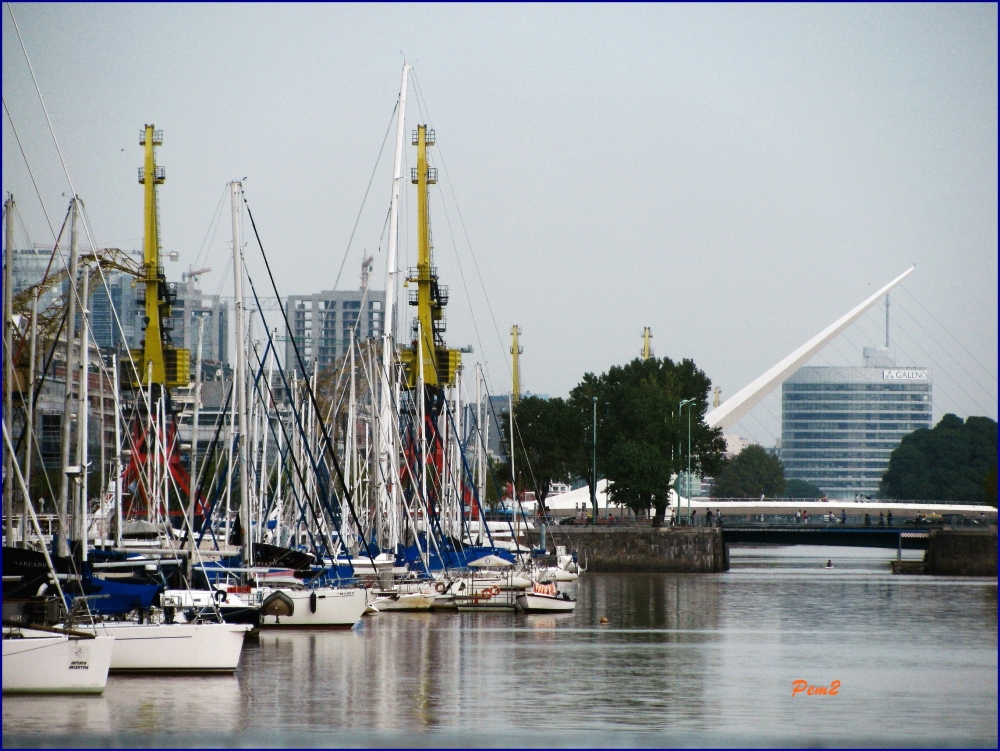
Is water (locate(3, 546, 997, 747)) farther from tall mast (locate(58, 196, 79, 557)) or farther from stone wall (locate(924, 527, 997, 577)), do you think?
stone wall (locate(924, 527, 997, 577))

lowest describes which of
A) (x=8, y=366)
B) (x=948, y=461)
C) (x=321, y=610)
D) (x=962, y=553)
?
(x=962, y=553)

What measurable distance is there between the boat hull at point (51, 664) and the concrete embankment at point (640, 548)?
58.0 metres

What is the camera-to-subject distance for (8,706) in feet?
78.7

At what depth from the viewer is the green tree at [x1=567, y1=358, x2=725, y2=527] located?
93.4 metres

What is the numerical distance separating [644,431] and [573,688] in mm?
68584

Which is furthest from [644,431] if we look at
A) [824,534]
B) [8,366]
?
[8,366]

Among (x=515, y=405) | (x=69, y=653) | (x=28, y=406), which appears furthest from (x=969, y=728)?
(x=515, y=405)

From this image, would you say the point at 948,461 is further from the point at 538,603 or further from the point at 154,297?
the point at 538,603

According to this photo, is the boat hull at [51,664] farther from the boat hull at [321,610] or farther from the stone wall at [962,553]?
the stone wall at [962,553]

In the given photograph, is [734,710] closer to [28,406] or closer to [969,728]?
[969,728]

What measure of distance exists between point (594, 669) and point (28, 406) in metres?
13.0

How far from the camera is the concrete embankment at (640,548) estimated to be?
82.4 metres

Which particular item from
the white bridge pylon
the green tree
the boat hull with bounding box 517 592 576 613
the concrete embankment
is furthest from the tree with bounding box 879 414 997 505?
the boat hull with bounding box 517 592 576 613

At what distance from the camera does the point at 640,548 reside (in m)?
82.8
